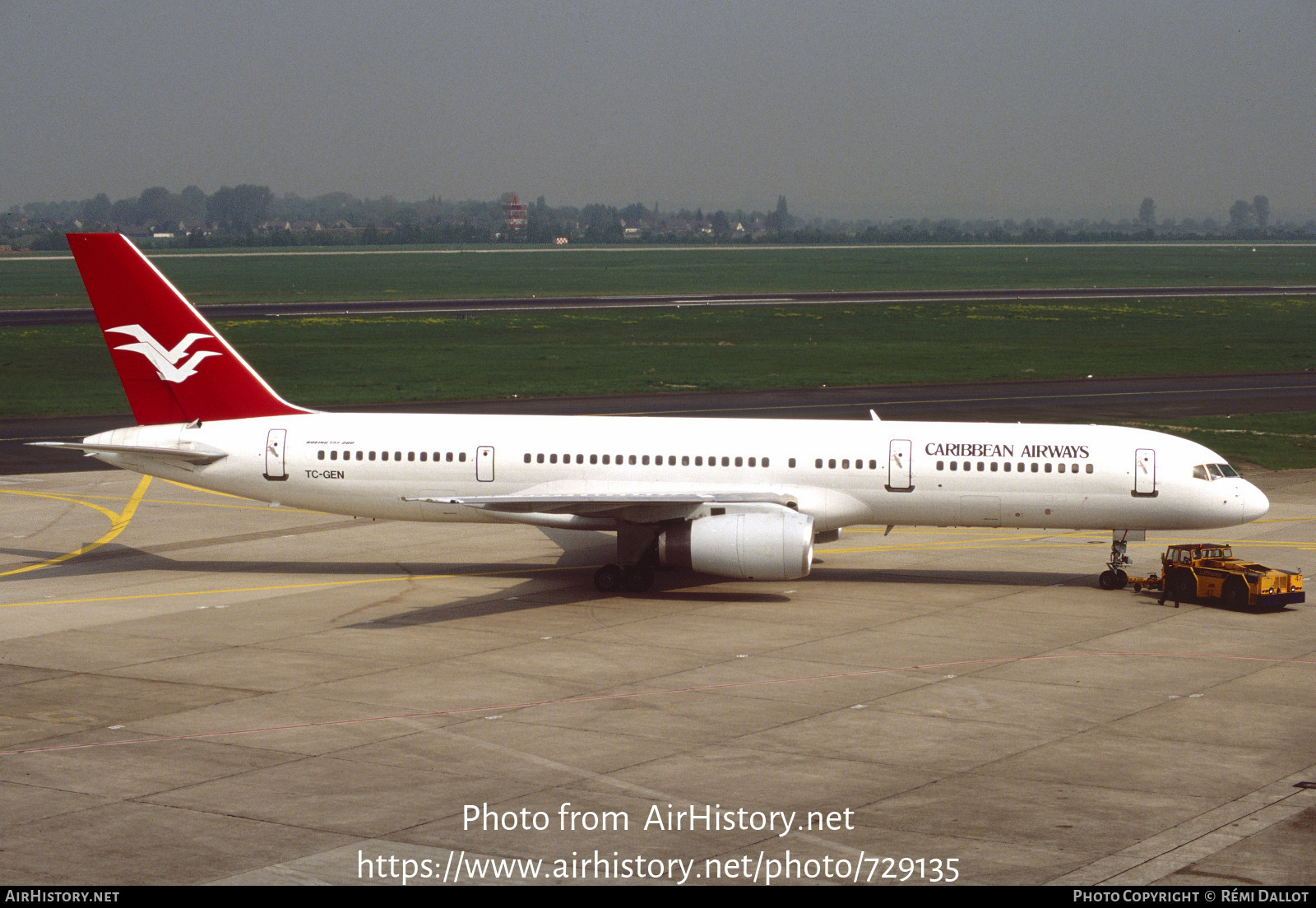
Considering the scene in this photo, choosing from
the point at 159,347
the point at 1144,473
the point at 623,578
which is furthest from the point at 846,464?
the point at 159,347

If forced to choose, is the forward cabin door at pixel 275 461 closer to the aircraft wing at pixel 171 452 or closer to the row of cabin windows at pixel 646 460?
the aircraft wing at pixel 171 452

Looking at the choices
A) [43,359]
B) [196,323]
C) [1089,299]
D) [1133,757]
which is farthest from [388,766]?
[1089,299]

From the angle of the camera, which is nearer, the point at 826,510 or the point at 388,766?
the point at 388,766

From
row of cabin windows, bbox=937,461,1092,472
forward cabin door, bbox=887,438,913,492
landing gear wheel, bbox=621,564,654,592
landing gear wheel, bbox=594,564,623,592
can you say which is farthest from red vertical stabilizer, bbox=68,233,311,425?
row of cabin windows, bbox=937,461,1092,472

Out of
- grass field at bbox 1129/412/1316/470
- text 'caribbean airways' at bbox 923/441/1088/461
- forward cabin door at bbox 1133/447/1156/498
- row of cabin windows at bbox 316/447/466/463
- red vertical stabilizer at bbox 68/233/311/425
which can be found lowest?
grass field at bbox 1129/412/1316/470

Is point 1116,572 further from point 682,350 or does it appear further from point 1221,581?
point 682,350

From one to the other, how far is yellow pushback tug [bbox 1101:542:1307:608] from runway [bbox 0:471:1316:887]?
1.58ft

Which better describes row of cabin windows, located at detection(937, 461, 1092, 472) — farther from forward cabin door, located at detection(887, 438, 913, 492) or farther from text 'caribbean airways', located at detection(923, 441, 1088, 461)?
forward cabin door, located at detection(887, 438, 913, 492)

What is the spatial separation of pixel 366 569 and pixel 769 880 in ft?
78.1

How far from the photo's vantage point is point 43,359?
92.4 meters

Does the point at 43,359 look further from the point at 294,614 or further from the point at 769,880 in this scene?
the point at 769,880

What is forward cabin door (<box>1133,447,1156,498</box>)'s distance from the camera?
3631 cm

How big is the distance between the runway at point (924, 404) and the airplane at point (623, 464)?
22.5 m
